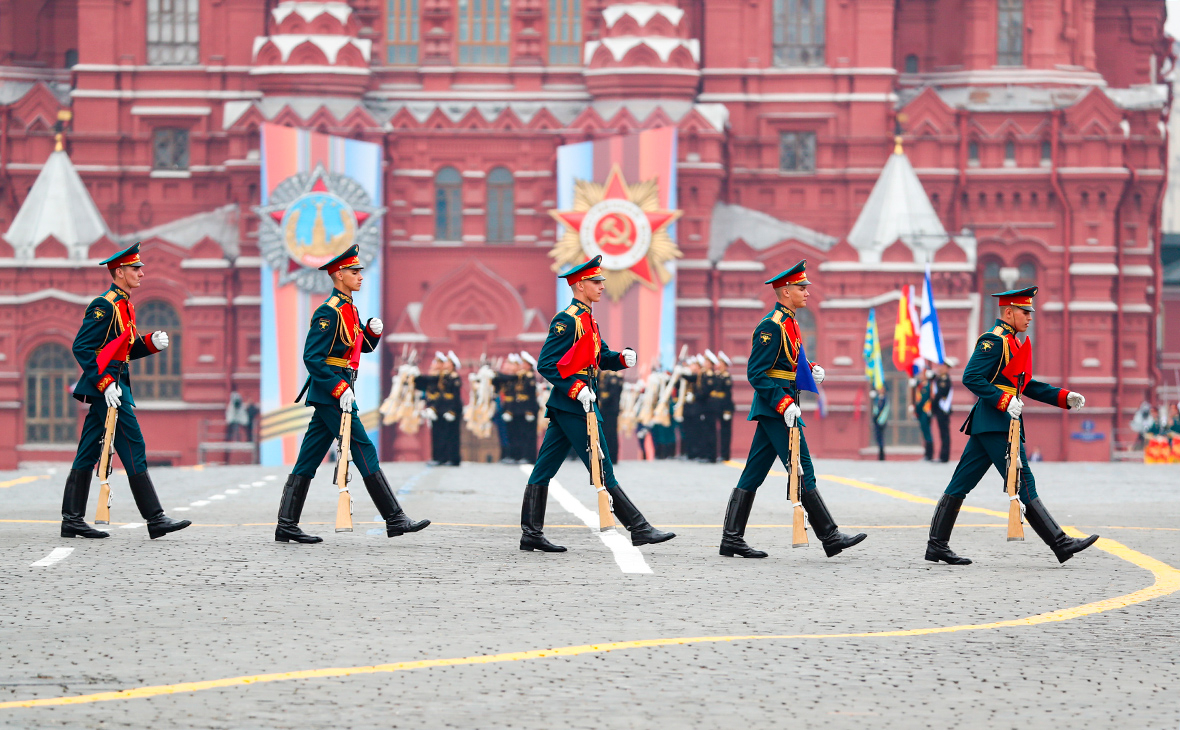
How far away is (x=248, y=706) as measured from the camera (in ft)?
20.5

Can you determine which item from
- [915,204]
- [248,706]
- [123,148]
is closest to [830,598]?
[248,706]

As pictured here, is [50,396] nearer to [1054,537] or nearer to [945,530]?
[945,530]

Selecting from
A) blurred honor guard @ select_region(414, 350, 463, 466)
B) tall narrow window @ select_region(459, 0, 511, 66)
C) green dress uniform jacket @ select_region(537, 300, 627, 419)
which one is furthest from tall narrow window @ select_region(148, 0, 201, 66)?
green dress uniform jacket @ select_region(537, 300, 627, 419)

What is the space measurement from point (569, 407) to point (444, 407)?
46.8 feet

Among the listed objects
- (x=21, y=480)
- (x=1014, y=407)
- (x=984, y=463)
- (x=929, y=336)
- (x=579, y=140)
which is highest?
(x=579, y=140)

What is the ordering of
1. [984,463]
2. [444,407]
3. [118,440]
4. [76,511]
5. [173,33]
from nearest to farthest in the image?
[984,463]
[118,440]
[76,511]
[444,407]
[173,33]

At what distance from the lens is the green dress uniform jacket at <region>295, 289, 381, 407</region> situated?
1123 centimetres

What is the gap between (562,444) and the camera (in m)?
11.2

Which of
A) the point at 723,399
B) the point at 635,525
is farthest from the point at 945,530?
the point at 723,399

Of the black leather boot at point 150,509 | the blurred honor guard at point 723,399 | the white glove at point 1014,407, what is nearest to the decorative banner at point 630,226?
the blurred honor guard at point 723,399

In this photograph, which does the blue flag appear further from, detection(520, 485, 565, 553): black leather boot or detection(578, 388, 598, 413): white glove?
detection(520, 485, 565, 553): black leather boot

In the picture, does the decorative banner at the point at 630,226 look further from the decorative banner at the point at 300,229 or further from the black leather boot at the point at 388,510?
the black leather boot at the point at 388,510

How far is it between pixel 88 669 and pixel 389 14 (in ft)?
115

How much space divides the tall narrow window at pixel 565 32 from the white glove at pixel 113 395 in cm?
3043
